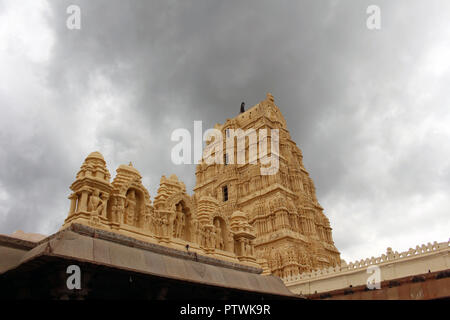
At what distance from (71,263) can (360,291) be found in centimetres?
1363

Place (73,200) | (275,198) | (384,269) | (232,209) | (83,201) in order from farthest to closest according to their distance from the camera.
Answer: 1. (232,209)
2. (275,198)
3. (384,269)
4. (73,200)
5. (83,201)

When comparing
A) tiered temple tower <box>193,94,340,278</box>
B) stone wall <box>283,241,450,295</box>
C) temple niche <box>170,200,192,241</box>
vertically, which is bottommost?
stone wall <box>283,241,450,295</box>

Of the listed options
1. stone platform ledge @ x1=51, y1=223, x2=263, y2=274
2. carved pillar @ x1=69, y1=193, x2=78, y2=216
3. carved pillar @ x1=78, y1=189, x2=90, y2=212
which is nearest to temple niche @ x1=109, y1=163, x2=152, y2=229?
stone platform ledge @ x1=51, y1=223, x2=263, y2=274

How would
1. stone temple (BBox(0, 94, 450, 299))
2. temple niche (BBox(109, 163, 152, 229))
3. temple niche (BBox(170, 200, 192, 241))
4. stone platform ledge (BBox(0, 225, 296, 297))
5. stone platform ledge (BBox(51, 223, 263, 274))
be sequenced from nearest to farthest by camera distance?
1. stone platform ledge (BBox(0, 225, 296, 297))
2. stone temple (BBox(0, 94, 450, 299))
3. stone platform ledge (BBox(51, 223, 263, 274))
4. temple niche (BBox(109, 163, 152, 229))
5. temple niche (BBox(170, 200, 192, 241))

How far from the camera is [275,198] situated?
42.5m

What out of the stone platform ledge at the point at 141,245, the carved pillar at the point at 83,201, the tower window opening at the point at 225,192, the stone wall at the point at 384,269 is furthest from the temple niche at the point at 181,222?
the tower window opening at the point at 225,192

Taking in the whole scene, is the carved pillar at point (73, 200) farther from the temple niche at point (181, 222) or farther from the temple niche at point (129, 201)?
the temple niche at point (181, 222)

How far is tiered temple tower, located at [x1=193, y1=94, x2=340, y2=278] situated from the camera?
39.2 metres

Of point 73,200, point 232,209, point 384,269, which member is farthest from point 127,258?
point 232,209

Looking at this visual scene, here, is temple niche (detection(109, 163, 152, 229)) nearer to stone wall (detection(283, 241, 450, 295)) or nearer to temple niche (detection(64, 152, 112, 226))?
temple niche (detection(64, 152, 112, 226))

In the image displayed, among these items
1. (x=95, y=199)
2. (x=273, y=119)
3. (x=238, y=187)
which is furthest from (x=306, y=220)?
(x=95, y=199)

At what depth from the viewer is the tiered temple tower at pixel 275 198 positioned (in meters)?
39.2

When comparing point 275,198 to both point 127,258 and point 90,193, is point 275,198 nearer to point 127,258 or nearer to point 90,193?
point 90,193
